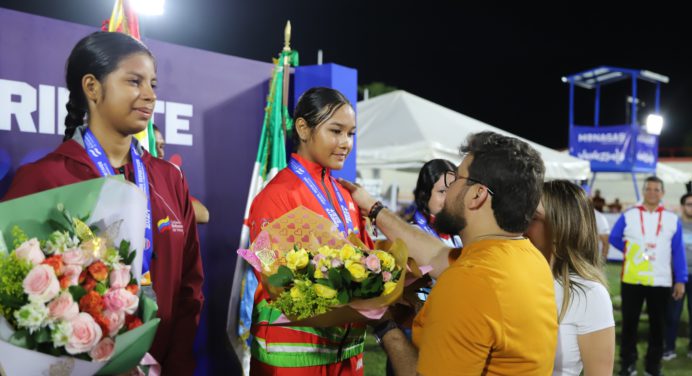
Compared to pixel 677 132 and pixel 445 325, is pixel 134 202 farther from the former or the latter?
pixel 677 132

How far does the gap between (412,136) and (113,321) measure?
811 cm

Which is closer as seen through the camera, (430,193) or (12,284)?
(12,284)

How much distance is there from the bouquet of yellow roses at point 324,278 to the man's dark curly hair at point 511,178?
40 cm

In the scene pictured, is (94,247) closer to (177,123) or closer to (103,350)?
(103,350)

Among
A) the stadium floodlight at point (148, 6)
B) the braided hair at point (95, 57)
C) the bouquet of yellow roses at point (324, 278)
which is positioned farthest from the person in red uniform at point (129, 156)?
the stadium floodlight at point (148, 6)

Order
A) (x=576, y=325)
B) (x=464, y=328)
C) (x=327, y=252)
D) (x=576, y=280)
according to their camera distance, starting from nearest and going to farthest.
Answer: (x=464, y=328)
(x=327, y=252)
(x=576, y=325)
(x=576, y=280)

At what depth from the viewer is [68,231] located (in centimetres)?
144

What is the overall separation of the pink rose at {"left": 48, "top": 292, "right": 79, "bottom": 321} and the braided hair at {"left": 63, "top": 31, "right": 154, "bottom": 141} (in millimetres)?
944

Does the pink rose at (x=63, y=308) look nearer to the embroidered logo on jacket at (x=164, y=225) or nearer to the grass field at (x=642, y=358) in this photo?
the embroidered logo on jacket at (x=164, y=225)

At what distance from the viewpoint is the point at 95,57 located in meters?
1.98

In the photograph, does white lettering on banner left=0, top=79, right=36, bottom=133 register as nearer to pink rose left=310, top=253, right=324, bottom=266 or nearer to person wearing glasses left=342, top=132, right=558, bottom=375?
pink rose left=310, top=253, right=324, bottom=266

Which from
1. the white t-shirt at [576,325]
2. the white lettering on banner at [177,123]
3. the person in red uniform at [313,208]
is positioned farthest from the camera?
the white lettering on banner at [177,123]

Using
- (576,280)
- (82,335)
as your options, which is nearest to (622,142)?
(576,280)

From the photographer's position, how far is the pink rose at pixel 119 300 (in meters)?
1.35
